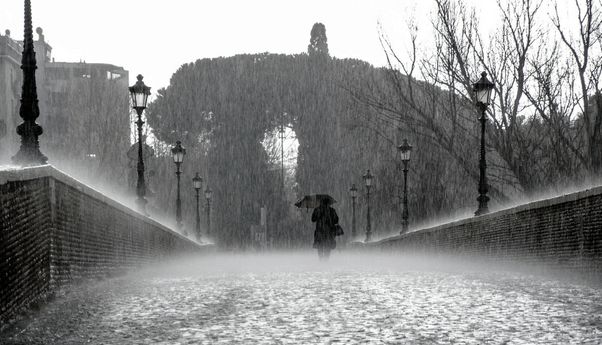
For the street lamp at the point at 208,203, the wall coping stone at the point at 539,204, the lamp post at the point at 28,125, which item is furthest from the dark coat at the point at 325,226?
the street lamp at the point at 208,203

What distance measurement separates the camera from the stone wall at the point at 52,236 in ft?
21.7

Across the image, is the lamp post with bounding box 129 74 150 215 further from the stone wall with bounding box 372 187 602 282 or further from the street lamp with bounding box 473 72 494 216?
the street lamp with bounding box 473 72 494 216

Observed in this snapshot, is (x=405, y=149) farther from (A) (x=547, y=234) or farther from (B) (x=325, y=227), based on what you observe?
(A) (x=547, y=234)

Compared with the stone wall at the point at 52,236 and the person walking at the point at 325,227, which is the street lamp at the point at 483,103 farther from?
the stone wall at the point at 52,236

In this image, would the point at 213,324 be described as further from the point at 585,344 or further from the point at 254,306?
the point at 585,344

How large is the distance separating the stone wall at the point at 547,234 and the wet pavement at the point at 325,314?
0.78m

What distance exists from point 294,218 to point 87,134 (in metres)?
15.1

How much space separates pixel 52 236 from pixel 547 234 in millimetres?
6846

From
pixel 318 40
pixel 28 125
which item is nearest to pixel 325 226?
pixel 28 125

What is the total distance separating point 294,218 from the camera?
54969 mm

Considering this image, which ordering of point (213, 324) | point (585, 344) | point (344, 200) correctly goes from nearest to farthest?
point (585, 344)
point (213, 324)
point (344, 200)

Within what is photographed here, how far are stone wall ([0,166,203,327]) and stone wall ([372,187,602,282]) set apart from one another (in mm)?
5942

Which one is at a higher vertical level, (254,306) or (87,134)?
(87,134)

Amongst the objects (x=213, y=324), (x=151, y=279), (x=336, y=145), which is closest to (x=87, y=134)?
(x=336, y=145)
